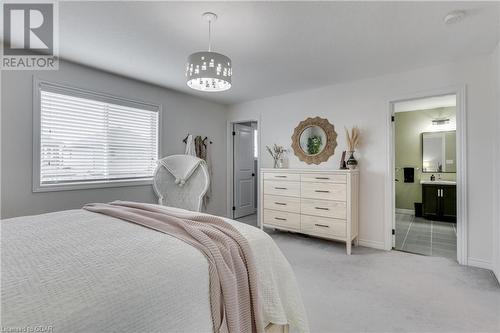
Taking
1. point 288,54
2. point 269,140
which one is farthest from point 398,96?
point 269,140

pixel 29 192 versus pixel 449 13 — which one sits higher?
pixel 449 13

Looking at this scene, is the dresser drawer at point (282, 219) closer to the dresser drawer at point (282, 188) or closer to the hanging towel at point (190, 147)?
the dresser drawer at point (282, 188)

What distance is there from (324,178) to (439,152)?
3744mm

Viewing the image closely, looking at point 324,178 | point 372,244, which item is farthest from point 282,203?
point 372,244

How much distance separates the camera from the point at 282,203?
3820 millimetres

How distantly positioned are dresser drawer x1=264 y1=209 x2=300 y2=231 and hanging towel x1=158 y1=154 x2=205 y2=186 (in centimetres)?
139

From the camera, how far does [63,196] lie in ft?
9.53

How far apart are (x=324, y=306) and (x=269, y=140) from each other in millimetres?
2996

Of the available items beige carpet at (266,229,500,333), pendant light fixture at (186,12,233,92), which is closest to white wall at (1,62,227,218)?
pendant light fixture at (186,12,233,92)

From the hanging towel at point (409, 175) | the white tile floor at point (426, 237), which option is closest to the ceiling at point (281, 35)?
the white tile floor at point (426, 237)

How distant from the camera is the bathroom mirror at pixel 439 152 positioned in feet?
17.3

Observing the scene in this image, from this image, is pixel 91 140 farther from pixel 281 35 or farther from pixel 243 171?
pixel 243 171

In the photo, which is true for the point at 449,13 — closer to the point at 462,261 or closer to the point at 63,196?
the point at 462,261

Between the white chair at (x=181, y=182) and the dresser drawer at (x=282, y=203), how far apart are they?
3.83 ft
